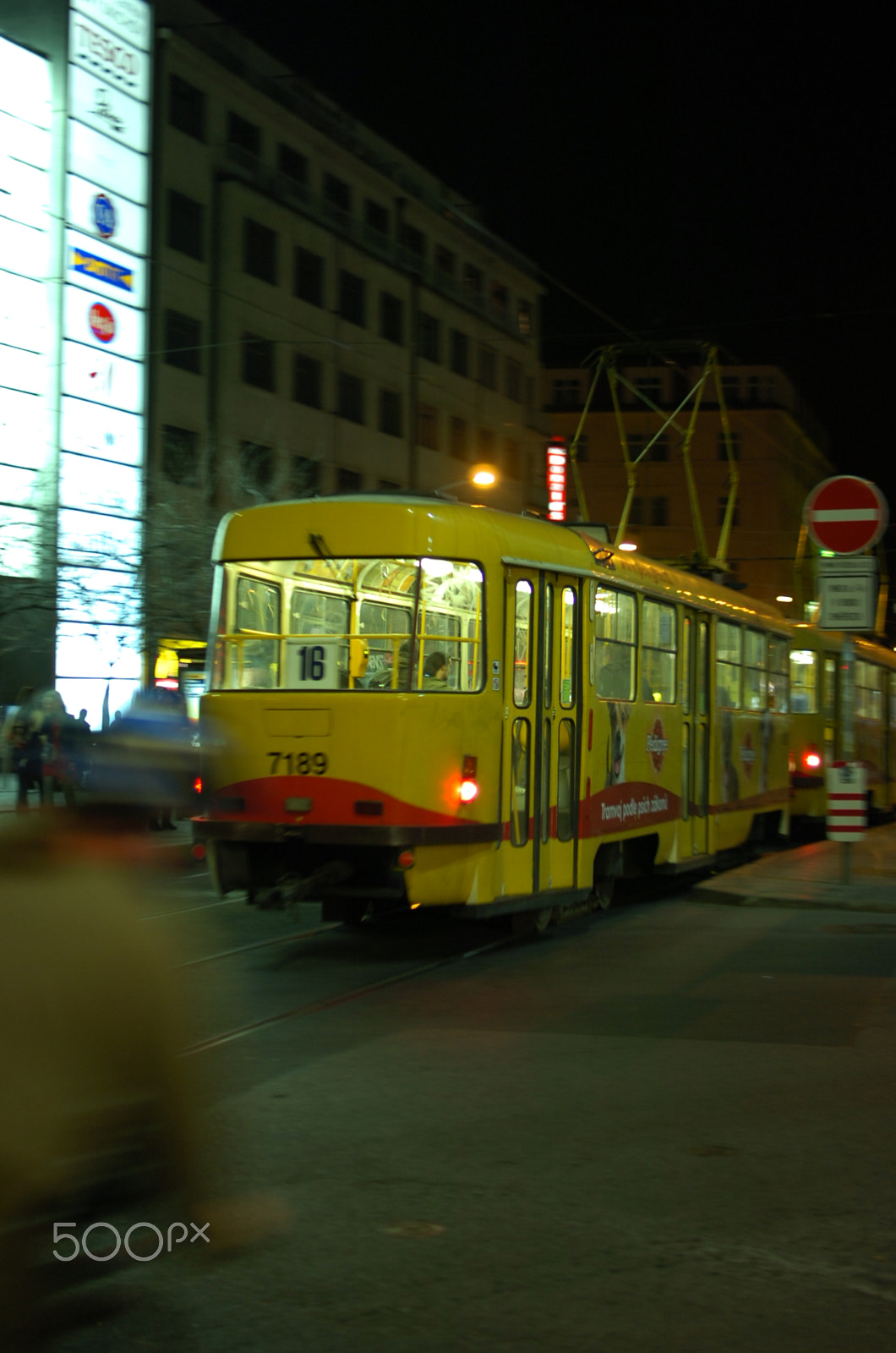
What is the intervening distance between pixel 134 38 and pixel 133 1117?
1525 inches

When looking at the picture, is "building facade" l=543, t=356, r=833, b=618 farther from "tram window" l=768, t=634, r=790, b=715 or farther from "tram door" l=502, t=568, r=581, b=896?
"tram door" l=502, t=568, r=581, b=896

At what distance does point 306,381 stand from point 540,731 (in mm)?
36532

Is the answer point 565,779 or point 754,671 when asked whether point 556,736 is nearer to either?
point 565,779

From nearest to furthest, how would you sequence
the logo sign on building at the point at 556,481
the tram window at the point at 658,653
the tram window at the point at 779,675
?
the tram window at the point at 658,653 → the tram window at the point at 779,675 → the logo sign on building at the point at 556,481

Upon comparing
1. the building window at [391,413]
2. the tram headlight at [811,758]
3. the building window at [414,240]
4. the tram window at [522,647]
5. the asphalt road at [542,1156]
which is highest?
the building window at [414,240]

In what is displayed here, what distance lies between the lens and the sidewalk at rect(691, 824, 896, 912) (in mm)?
13516

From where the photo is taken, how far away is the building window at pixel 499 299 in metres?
62.0

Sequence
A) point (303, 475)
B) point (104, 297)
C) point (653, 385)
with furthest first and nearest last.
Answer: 1. point (653, 385)
2. point (303, 475)
3. point (104, 297)

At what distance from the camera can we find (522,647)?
36.0 ft

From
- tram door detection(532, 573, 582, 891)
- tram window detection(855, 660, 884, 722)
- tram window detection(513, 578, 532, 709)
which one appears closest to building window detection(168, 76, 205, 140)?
tram window detection(855, 660, 884, 722)

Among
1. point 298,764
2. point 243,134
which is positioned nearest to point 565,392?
point 243,134

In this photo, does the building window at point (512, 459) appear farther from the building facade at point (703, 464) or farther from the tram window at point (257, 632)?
the tram window at point (257, 632)

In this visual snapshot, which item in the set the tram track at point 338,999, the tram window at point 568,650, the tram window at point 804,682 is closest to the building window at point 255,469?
the tram window at point 804,682

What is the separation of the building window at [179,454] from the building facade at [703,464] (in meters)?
40.9
